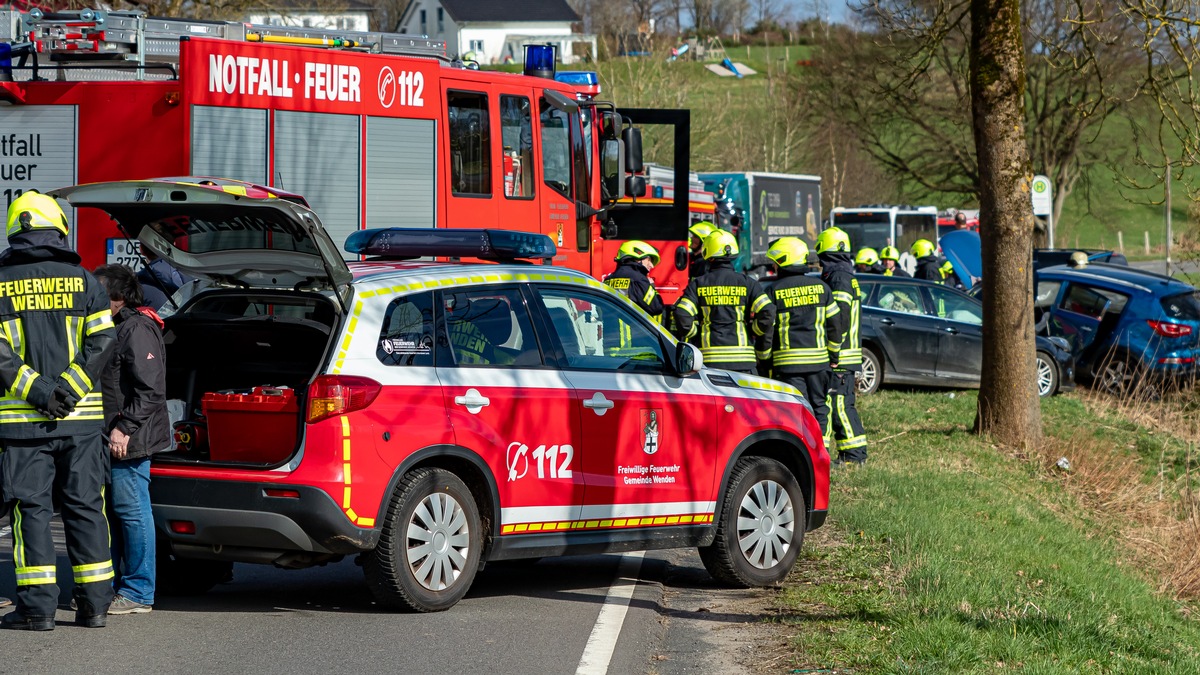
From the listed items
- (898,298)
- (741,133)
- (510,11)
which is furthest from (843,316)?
(510,11)

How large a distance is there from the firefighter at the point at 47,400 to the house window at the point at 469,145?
5795 millimetres

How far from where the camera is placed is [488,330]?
23.7ft

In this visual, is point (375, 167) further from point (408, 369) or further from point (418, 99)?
point (408, 369)

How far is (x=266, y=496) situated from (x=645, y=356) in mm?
2289

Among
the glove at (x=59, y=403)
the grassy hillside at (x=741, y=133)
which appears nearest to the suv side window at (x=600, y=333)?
the glove at (x=59, y=403)

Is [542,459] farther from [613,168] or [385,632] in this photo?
[613,168]

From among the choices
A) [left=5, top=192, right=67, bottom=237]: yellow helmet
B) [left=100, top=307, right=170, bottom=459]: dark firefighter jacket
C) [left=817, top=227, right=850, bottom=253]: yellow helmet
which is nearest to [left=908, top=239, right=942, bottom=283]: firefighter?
[left=817, top=227, right=850, bottom=253]: yellow helmet

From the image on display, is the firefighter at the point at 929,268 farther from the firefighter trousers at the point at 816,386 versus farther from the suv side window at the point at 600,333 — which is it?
the suv side window at the point at 600,333

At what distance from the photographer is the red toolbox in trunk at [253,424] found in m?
6.70

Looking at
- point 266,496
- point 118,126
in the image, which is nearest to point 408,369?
point 266,496

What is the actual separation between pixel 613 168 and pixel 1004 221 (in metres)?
3.75

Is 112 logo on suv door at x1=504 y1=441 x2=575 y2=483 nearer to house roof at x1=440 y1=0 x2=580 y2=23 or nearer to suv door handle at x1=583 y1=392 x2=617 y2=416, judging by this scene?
suv door handle at x1=583 y1=392 x2=617 y2=416

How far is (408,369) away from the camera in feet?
22.2

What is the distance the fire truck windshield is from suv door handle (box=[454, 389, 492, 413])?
3.17 feet
